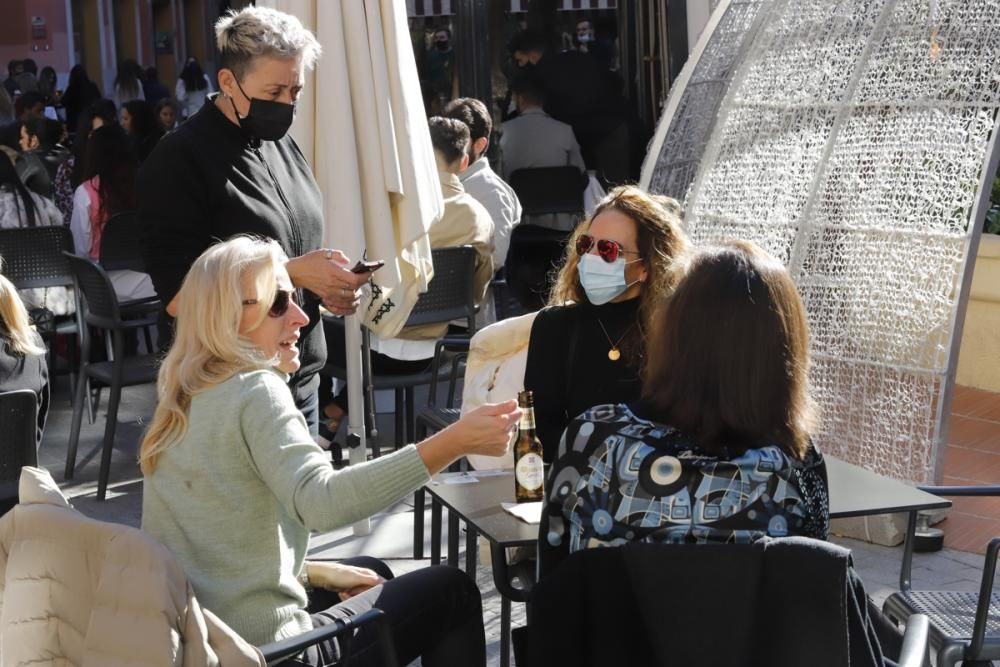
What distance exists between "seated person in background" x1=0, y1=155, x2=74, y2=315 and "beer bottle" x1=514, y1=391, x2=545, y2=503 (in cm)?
442

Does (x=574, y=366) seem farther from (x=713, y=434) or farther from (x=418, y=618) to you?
(x=713, y=434)

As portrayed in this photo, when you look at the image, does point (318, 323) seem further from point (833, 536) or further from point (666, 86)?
point (666, 86)

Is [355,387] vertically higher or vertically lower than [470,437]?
lower

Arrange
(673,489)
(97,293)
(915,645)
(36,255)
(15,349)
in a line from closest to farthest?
1. (673,489)
2. (915,645)
3. (15,349)
4. (97,293)
5. (36,255)

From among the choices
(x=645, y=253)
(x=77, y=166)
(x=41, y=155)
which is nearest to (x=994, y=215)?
(x=645, y=253)

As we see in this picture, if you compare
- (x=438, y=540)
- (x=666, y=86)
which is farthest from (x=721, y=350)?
(x=666, y=86)

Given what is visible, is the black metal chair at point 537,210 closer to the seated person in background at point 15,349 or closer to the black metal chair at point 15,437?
the seated person in background at point 15,349

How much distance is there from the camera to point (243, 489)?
2.65 meters

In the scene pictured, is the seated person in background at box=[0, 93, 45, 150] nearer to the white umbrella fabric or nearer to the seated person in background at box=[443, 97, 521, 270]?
the seated person in background at box=[443, 97, 521, 270]

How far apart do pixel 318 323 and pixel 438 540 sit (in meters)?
0.88

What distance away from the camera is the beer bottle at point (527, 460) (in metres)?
3.23

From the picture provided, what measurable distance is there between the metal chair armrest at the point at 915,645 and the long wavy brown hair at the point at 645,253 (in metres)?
1.15

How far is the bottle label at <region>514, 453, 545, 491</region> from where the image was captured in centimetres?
323

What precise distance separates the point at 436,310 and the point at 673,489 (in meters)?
3.69
